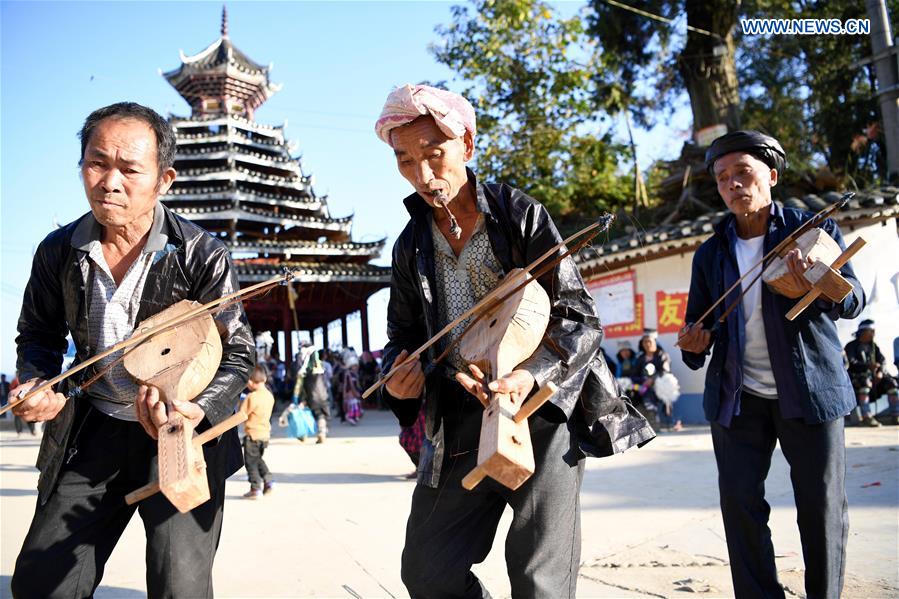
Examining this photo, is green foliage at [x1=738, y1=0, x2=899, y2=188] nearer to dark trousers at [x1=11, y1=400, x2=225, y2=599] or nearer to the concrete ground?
the concrete ground

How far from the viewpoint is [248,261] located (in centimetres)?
2247

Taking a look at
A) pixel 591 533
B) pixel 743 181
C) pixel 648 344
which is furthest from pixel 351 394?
pixel 743 181

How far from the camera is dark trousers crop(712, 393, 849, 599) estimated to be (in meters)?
Answer: 2.54

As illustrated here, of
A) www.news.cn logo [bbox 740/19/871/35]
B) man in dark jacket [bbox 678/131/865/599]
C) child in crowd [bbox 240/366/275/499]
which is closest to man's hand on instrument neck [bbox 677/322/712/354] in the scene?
man in dark jacket [bbox 678/131/865/599]

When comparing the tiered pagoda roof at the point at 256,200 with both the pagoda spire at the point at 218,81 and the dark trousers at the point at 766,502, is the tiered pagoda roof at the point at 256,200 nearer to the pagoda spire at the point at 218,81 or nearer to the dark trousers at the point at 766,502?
the pagoda spire at the point at 218,81

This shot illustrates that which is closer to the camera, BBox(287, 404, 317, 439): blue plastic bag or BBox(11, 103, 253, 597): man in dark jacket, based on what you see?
BBox(11, 103, 253, 597): man in dark jacket

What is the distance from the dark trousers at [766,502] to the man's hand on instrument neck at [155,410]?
72.5 inches

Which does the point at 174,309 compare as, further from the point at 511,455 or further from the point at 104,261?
the point at 511,455

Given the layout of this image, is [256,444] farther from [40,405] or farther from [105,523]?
[40,405]

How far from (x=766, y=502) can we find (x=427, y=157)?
165 cm

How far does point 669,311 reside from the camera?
11.5 meters

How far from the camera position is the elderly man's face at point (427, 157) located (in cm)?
207

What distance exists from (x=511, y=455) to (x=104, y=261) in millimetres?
1413

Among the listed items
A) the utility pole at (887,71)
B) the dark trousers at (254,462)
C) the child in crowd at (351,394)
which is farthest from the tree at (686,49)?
the dark trousers at (254,462)
